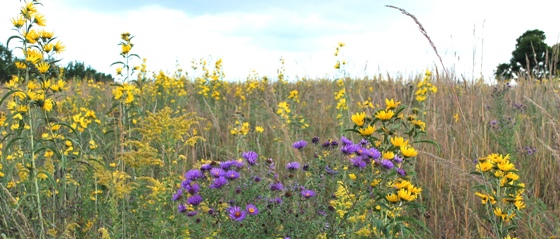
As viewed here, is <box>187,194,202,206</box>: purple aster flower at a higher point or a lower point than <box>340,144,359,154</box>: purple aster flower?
lower

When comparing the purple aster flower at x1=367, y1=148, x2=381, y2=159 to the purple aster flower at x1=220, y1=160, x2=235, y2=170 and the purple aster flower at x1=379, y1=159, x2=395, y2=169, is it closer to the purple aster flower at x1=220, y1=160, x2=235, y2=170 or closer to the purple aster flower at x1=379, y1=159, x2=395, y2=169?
the purple aster flower at x1=379, y1=159, x2=395, y2=169

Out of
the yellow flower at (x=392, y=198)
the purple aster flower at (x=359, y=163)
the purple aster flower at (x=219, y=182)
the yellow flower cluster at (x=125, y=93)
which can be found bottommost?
the yellow flower at (x=392, y=198)

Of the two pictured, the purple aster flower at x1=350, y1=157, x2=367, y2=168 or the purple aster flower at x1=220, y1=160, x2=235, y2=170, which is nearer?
the purple aster flower at x1=350, y1=157, x2=367, y2=168

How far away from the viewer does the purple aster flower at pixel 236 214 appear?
1.80m

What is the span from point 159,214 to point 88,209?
808 millimetres

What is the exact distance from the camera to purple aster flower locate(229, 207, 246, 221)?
1798mm

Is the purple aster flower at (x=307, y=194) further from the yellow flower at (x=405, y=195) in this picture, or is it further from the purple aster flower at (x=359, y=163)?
the yellow flower at (x=405, y=195)

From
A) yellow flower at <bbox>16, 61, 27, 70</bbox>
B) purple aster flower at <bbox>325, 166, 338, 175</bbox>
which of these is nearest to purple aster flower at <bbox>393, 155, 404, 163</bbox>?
purple aster flower at <bbox>325, 166, 338, 175</bbox>

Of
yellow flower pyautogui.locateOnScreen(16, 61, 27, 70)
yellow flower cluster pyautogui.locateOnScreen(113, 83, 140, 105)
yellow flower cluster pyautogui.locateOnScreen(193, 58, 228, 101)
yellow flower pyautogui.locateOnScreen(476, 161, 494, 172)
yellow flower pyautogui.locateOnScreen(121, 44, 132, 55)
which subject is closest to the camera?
yellow flower pyautogui.locateOnScreen(476, 161, 494, 172)

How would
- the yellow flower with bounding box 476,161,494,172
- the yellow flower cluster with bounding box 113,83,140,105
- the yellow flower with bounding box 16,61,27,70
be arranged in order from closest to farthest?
the yellow flower with bounding box 476,161,494,172, the yellow flower with bounding box 16,61,27,70, the yellow flower cluster with bounding box 113,83,140,105

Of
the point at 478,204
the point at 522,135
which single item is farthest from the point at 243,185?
the point at 522,135

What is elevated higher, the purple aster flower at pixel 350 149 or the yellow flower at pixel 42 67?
the yellow flower at pixel 42 67

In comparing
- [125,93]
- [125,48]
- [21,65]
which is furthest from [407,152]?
[125,48]

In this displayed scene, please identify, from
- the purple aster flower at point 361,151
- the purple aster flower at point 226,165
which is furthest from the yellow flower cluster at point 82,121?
the purple aster flower at point 361,151
